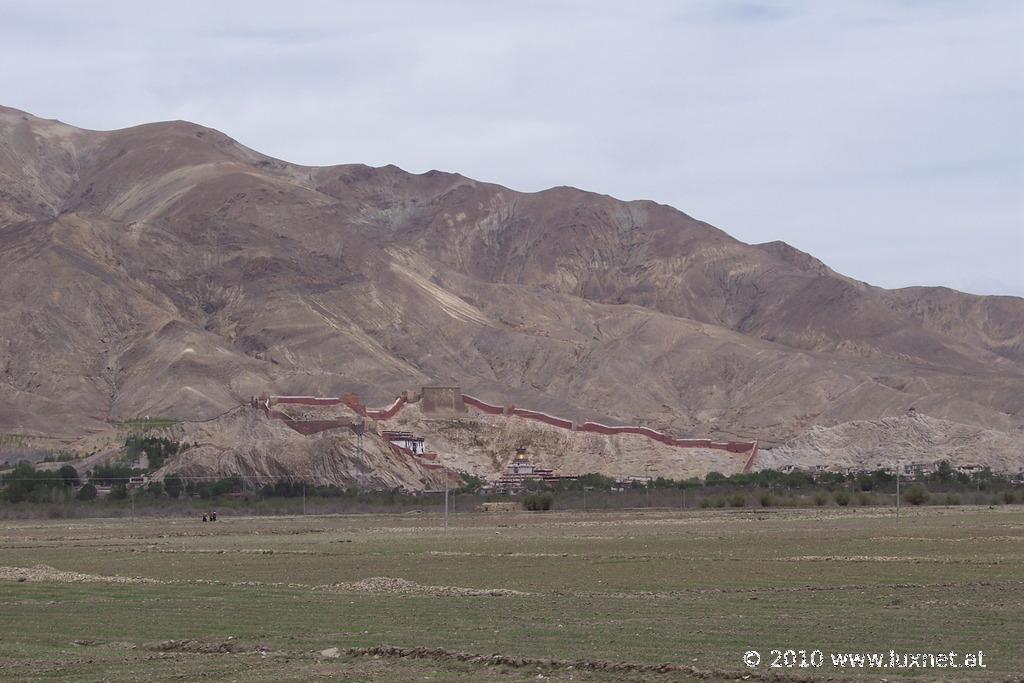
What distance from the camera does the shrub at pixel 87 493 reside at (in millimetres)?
92062

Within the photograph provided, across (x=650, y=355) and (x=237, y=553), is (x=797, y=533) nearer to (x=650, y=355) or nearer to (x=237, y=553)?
(x=237, y=553)

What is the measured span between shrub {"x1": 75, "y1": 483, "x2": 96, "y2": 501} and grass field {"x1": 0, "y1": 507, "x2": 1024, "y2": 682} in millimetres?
34682

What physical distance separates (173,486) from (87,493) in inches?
264

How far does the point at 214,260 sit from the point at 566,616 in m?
171

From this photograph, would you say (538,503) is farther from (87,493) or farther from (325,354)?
(325,354)

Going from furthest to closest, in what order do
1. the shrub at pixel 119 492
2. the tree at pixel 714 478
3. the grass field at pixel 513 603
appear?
1. the tree at pixel 714 478
2. the shrub at pixel 119 492
3. the grass field at pixel 513 603

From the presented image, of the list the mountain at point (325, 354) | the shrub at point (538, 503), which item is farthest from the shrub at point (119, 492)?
the mountain at point (325, 354)

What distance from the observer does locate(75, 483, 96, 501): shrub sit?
92062 millimetres

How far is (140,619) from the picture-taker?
29.2 m

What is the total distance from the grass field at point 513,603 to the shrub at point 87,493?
34.7m

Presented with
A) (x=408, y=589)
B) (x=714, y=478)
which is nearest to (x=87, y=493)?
(x=714, y=478)

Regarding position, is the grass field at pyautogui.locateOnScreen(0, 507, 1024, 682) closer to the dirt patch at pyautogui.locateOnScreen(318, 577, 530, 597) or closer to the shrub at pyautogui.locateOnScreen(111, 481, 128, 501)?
the dirt patch at pyautogui.locateOnScreen(318, 577, 530, 597)

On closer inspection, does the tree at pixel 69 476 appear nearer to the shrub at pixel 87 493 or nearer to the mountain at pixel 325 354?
the shrub at pixel 87 493

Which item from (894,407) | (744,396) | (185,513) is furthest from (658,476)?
(744,396)
